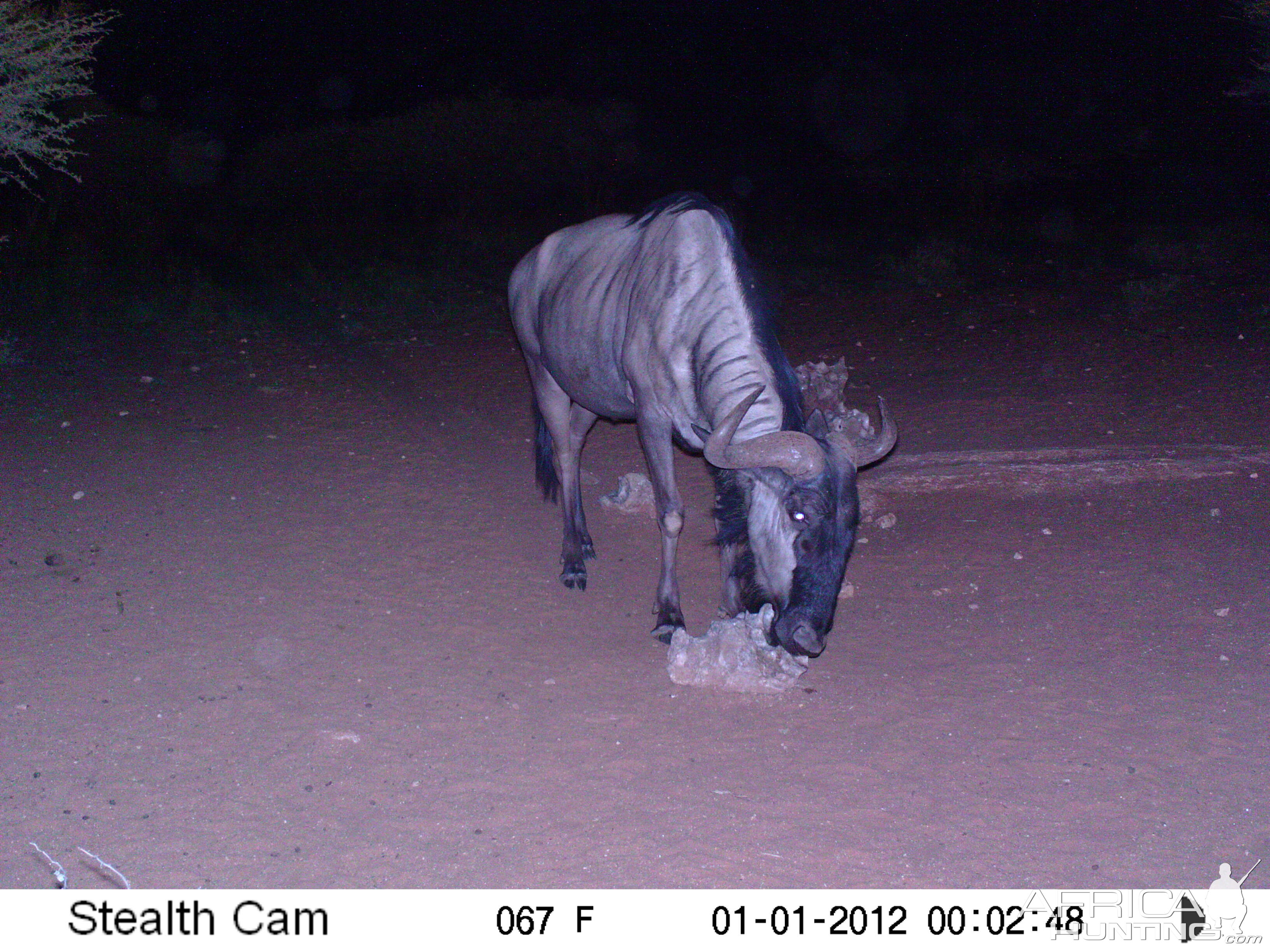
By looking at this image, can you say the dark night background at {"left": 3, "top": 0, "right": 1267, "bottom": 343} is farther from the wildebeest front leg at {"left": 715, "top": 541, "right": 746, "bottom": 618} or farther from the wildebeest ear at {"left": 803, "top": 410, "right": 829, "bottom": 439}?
the wildebeest ear at {"left": 803, "top": 410, "right": 829, "bottom": 439}

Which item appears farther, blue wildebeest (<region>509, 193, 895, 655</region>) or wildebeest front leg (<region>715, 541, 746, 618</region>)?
wildebeest front leg (<region>715, 541, 746, 618</region>)

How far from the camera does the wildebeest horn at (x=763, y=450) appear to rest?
422 cm

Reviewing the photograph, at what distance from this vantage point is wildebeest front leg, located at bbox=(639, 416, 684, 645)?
530cm

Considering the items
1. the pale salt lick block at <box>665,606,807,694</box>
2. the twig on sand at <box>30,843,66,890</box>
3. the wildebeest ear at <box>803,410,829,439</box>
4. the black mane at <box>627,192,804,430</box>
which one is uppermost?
the black mane at <box>627,192,804,430</box>

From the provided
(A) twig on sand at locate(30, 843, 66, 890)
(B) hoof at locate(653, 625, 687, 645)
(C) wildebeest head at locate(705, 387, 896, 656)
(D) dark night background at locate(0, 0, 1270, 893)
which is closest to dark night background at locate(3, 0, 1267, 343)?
(D) dark night background at locate(0, 0, 1270, 893)

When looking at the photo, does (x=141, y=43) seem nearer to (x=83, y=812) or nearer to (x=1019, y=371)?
(x=1019, y=371)

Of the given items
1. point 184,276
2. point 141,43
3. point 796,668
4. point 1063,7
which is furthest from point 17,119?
point 1063,7

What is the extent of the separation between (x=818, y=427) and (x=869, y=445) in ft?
0.75

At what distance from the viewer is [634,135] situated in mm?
25047

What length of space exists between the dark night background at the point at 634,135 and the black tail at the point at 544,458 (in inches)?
317

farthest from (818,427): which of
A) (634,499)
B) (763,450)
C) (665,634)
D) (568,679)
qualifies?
(634,499)

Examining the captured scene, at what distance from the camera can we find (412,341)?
37.6 feet

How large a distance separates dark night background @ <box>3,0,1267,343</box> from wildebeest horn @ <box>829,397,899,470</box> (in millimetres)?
10468

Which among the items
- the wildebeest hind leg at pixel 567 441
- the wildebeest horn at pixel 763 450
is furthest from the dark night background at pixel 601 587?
the wildebeest horn at pixel 763 450
